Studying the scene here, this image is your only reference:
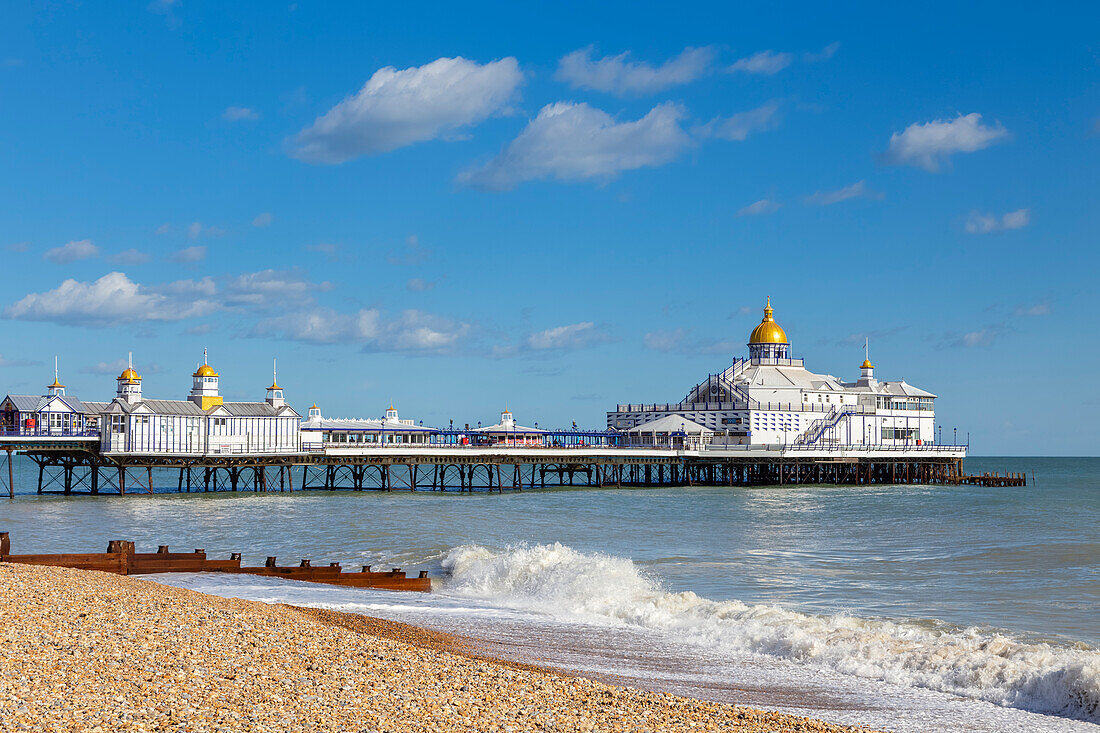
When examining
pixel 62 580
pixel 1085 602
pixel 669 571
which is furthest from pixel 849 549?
pixel 62 580

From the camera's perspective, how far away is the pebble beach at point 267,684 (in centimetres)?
798

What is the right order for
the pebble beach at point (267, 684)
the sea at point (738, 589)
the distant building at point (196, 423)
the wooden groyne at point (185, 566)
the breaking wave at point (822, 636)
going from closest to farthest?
1. the pebble beach at point (267, 684)
2. the breaking wave at point (822, 636)
3. the sea at point (738, 589)
4. the wooden groyne at point (185, 566)
5. the distant building at point (196, 423)

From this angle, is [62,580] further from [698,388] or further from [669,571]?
[698,388]

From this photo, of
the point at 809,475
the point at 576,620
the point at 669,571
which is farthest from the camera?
the point at 809,475

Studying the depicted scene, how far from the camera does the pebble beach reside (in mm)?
7977

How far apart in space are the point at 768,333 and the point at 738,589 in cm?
Result: 6181

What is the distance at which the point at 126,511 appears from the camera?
129 ft

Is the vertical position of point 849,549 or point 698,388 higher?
point 698,388

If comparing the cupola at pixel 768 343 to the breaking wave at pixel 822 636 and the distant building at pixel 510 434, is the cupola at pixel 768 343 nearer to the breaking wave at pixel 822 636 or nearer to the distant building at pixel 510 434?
the distant building at pixel 510 434

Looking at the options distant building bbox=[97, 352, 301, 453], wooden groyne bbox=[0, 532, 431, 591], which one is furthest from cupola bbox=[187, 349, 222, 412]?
wooden groyne bbox=[0, 532, 431, 591]

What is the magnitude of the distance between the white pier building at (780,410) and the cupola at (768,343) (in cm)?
7

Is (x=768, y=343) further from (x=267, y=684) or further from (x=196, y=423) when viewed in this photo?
(x=267, y=684)

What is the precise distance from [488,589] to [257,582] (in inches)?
160

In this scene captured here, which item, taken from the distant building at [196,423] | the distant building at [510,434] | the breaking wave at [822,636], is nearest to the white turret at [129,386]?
the distant building at [196,423]
